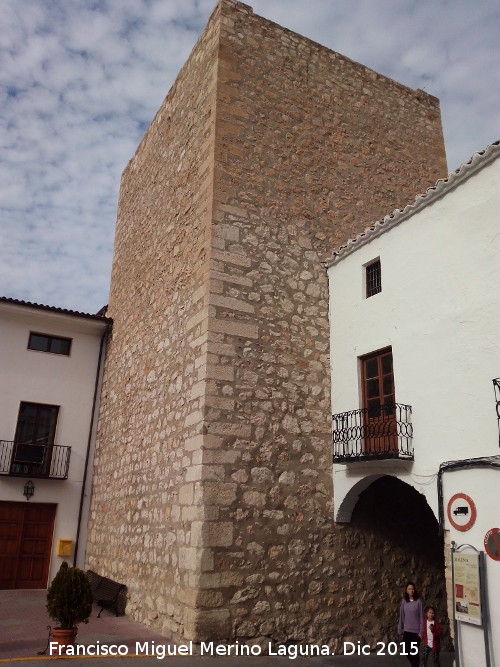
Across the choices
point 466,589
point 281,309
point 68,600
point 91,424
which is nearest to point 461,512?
point 466,589

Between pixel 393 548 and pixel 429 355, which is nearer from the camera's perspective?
pixel 429 355

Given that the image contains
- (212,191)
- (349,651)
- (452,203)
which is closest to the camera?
(452,203)

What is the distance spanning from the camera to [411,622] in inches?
289

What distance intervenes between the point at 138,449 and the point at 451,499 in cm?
553

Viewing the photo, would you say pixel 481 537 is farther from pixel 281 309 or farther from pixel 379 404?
pixel 281 309

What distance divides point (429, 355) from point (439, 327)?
14.6 inches

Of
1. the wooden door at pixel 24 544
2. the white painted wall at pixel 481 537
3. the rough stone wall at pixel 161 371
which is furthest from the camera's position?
the wooden door at pixel 24 544

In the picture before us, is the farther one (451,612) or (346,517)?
(346,517)

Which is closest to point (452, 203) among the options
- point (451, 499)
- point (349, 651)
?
point (451, 499)

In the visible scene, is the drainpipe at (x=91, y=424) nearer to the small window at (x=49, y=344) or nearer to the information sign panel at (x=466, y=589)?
the small window at (x=49, y=344)

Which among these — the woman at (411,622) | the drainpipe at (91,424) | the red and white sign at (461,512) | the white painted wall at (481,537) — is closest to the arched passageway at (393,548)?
the woman at (411,622)

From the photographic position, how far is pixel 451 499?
6.63 metres

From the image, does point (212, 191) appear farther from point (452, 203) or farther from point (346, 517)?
point (346, 517)

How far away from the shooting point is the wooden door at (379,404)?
7.71 m
